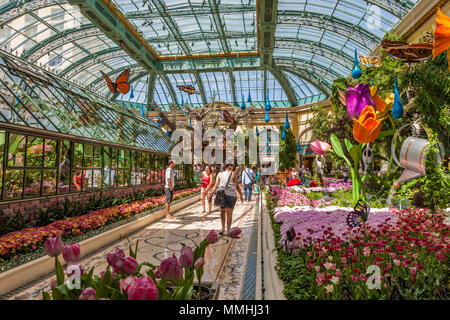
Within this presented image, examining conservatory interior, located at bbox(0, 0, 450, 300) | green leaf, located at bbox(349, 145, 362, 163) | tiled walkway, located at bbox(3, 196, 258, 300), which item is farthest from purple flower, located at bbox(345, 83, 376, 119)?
tiled walkway, located at bbox(3, 196, 258, 300)

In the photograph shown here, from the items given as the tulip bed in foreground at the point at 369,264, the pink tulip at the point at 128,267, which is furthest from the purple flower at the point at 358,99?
the pink tulip at the point at 128,267

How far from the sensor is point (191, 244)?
568 cm

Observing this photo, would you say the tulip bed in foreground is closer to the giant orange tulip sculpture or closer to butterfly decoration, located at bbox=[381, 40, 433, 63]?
the giant orange tulip sculpture

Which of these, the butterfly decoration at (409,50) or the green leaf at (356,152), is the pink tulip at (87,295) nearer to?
the green leaf at (356,152)

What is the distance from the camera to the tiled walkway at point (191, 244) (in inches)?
147

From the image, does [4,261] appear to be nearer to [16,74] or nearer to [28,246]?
[28,246]

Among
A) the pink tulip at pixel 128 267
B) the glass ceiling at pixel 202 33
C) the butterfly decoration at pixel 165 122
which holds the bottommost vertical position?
the pink tulip at pixel 128 267

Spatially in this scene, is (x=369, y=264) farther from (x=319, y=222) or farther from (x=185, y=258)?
(x=185, y=258)

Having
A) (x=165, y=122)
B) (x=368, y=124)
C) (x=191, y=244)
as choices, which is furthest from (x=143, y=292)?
(x=165, y=122)

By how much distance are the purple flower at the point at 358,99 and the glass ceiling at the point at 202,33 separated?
10.4 metres

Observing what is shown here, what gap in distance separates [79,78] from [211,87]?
1380 centimetres

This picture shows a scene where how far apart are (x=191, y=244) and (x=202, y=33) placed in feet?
59.2

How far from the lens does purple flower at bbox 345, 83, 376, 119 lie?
5.93 m

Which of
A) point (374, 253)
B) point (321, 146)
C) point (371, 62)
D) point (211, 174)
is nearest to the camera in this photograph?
point (374, 253)
